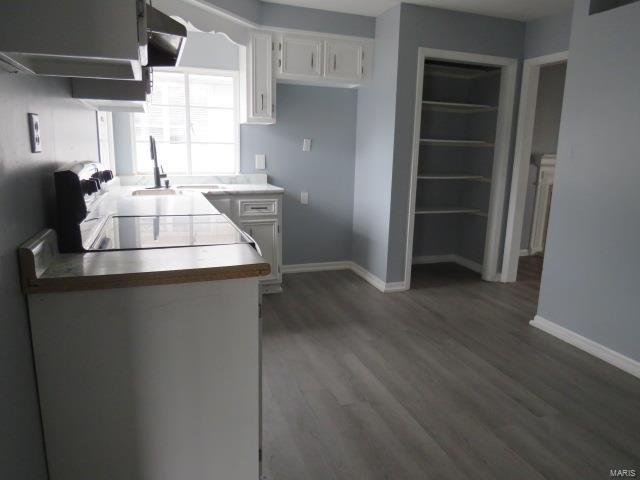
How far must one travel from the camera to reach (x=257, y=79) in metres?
3.74

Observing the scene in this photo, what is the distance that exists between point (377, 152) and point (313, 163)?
70cm

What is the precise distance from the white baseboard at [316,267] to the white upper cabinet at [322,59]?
1.81 m

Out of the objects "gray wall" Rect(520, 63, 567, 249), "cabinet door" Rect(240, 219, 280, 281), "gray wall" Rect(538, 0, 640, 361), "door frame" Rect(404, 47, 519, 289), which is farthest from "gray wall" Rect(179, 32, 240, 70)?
"gray wall" Rect(520, 63, 567, 249)

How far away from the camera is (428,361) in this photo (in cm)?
270

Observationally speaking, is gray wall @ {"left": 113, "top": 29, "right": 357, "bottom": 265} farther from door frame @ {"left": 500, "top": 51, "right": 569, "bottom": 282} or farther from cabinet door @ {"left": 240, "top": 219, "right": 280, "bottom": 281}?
door frame @ {"left": 500, "top": 51, "right": 569, "bottom": 282}

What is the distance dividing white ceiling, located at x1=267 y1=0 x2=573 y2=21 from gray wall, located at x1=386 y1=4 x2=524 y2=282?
9 centimetres

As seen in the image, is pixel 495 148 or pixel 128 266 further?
pixel 495 148

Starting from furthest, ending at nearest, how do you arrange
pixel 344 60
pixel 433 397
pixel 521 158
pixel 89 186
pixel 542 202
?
pixel 542 202
pixel 521 158
pixel 344 60
pixel 433 397
pixel 89 186

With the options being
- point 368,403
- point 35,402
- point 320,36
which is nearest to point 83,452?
point 35,402

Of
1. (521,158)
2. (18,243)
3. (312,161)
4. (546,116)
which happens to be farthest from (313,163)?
(18,243)

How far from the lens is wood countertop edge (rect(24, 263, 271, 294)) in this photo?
1190 millimetres

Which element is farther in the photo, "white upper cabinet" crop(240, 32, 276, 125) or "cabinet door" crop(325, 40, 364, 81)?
"cabinet door" crop(325, 40, 364, 81)

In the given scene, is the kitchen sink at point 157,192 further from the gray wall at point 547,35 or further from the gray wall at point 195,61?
the gray wall at point 547,35

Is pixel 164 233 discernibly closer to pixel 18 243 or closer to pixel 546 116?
pixel 18 243
